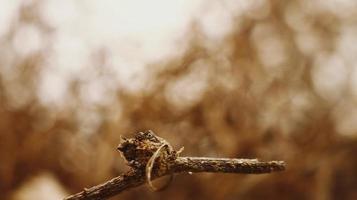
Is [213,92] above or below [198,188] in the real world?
above

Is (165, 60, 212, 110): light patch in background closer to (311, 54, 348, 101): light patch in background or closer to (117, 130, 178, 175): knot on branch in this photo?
(311, 54, 348, 101): light patch in background

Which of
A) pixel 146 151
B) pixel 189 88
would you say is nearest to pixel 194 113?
pixel 189 88

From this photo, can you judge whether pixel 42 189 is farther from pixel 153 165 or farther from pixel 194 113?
pixel 153 165

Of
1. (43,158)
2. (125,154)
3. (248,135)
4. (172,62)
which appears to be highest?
(172,62)

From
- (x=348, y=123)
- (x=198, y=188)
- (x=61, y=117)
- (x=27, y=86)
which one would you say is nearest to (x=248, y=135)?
(x=198, y=188)

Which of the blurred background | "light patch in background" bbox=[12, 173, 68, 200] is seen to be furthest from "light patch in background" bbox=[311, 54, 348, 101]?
"light patch in background" bbox=[12, 173, 68, 200]

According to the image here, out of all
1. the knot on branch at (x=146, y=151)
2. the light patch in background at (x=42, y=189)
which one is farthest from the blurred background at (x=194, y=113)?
the knot on branch at (x=146, y=151)

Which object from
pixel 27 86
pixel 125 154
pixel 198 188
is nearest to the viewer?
pixel 125 154

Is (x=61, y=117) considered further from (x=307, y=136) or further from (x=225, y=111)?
(x=307, y=136)

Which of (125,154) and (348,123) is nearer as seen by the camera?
(125,154)
